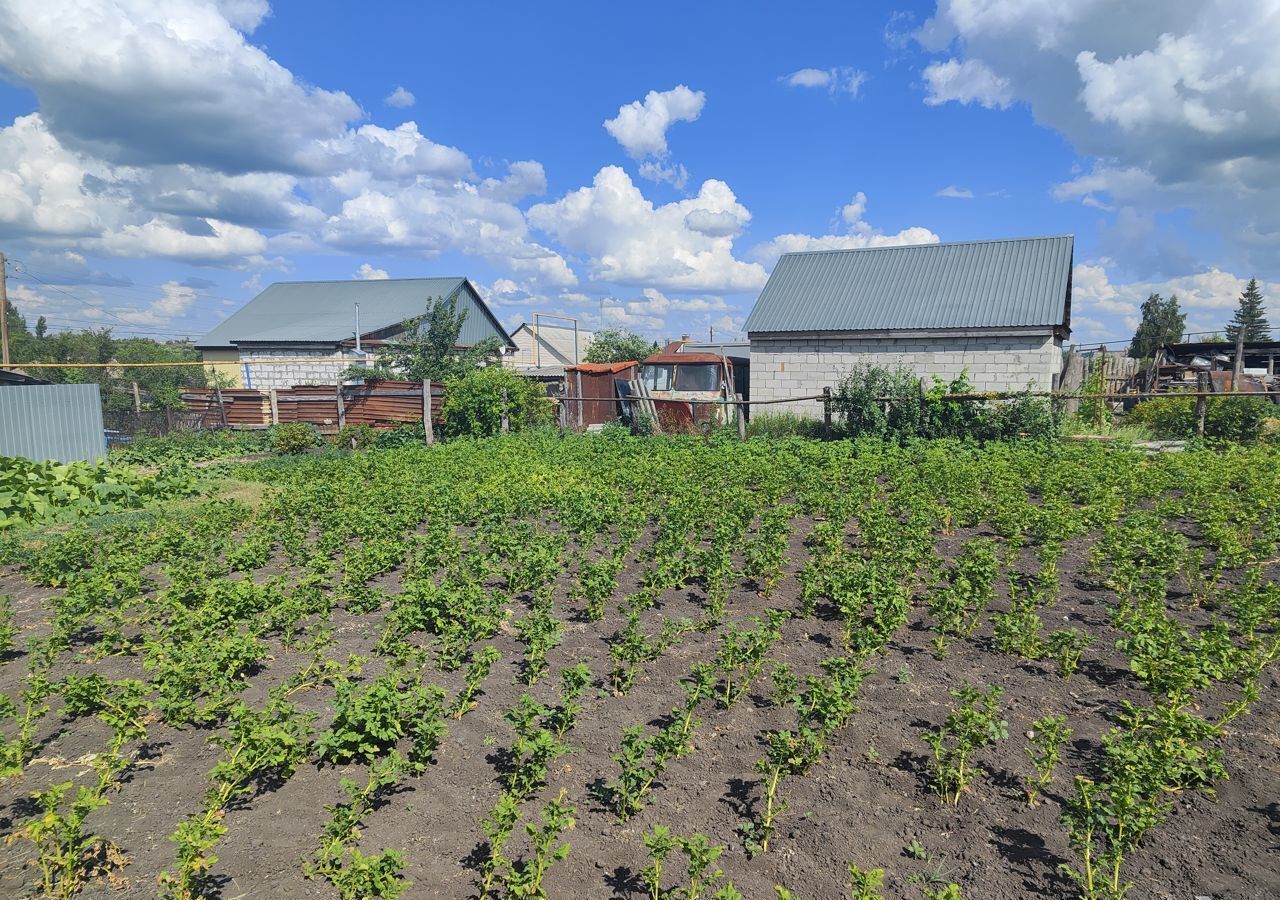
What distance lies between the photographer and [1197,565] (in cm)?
662

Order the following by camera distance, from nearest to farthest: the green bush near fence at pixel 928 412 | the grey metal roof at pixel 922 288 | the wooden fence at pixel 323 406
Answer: the green bush near fence at pixel 928 412 → the grey metal roof at pixel 922 288 → the wooden fence at pixel 323 406

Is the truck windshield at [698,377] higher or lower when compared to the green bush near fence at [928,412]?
higher

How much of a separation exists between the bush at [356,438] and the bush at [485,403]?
1756 mm

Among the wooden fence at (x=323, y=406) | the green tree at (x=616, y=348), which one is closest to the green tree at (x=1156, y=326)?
the green tree at (x=616, y=348)

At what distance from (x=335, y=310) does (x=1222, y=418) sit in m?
33.9

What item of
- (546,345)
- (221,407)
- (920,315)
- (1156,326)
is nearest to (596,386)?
(920,315)

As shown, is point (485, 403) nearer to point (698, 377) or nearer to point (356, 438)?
point (356, 438)

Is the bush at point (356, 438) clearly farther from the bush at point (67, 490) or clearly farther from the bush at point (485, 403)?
the bush at point (67, 490)

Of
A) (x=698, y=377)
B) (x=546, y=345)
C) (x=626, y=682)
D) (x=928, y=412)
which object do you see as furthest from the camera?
(x=546, y=345)

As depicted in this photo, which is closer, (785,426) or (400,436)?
(785,426)

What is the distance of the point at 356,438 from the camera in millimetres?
18141

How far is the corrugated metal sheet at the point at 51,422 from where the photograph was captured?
12594 millimetres

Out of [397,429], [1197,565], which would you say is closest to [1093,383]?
[1197,565]

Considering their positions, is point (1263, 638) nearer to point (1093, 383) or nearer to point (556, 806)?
point (556, 806)
